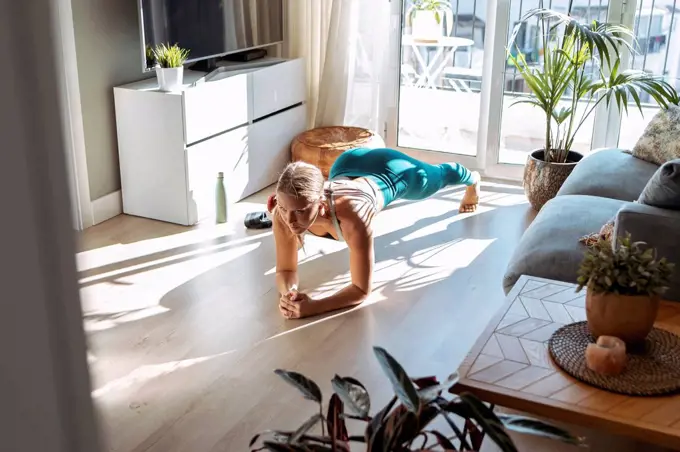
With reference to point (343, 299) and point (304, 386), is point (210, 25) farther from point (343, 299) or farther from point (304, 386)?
point (304, 386)

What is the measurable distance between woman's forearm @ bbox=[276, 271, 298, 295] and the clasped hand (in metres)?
0.09

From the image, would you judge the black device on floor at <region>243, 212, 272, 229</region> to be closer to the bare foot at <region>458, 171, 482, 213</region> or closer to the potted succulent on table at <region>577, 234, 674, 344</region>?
the bare foot at <region>458, 171, 482, 213</region>

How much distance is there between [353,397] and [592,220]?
→ 1.85m

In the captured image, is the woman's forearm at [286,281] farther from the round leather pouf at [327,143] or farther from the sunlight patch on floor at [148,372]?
the round leather pouf at [327,143]

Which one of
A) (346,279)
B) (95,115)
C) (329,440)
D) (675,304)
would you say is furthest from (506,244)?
(329,440)

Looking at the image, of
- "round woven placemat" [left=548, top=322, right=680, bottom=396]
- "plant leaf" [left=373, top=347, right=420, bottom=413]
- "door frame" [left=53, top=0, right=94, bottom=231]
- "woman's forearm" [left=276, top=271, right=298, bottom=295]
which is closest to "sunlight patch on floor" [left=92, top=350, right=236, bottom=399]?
"woman's forearm" [left=276, top=271, right=298, bottom=295]

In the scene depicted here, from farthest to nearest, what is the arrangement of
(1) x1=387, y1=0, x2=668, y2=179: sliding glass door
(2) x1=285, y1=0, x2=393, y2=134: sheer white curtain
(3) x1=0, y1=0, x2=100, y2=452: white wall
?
(2) x1=285, y1=0, x2=393, y2=134: sheer white curtain, (1) x1=387, y1=0, x2=668, y2=179: sliding glass door, (3) x1=0, y1=0, x2=100, y2=452: white wall

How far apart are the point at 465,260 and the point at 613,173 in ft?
2.57

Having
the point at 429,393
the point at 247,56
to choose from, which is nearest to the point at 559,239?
the point at 429,393

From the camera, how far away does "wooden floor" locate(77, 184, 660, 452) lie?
7.88ft

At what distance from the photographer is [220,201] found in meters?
4.04

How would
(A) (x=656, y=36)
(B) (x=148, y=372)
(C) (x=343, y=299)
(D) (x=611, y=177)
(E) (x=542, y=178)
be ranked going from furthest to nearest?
1. (A) (x=656, y=36)
2. (E) (x=542, y=178)
3. (D) (x=611, y=177)
4. (C) (x=343, y=299)
5. (B) (x=148, y=372)

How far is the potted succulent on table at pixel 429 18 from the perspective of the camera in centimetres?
476

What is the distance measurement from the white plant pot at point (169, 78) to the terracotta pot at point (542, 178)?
1939mm
